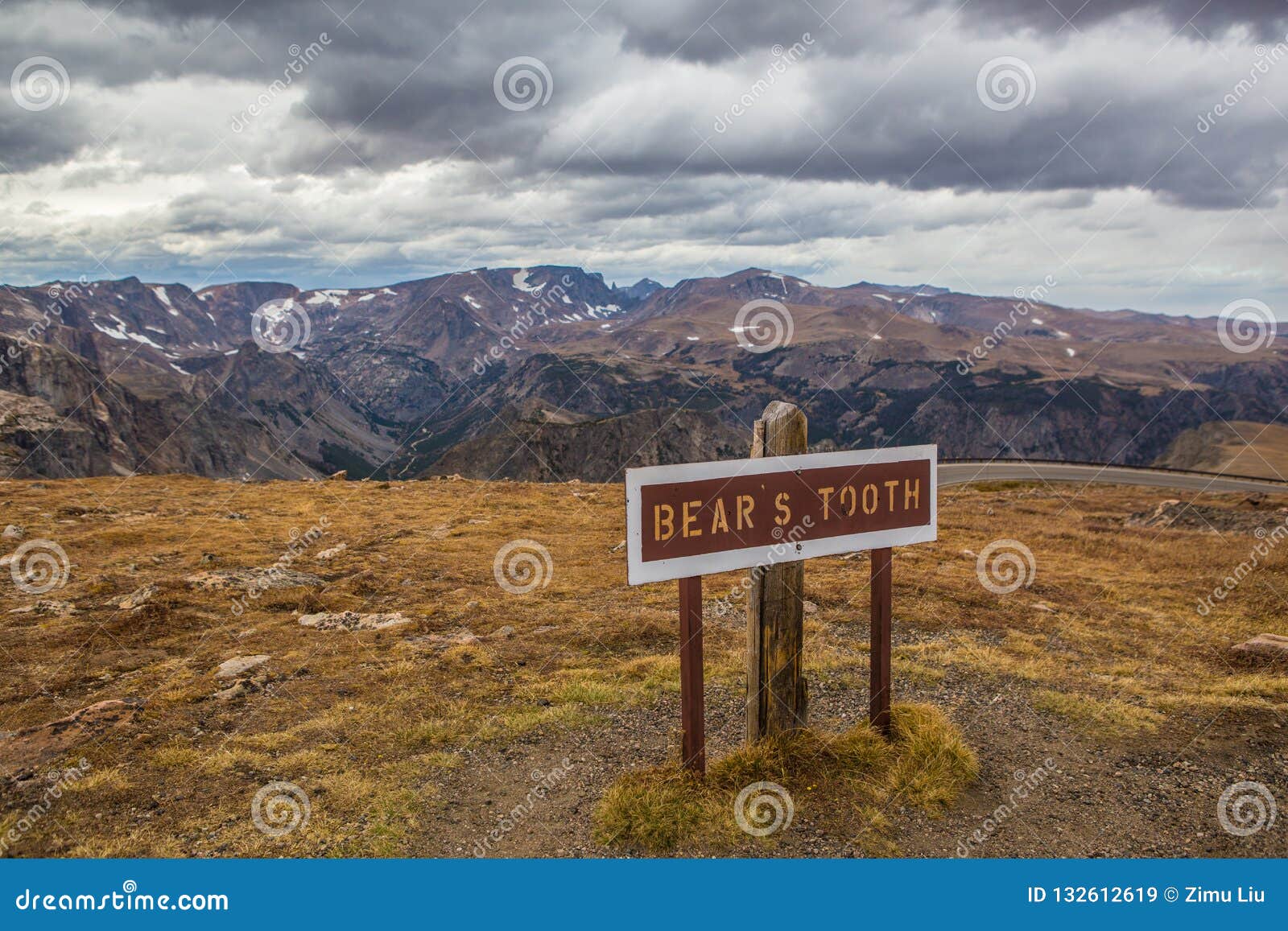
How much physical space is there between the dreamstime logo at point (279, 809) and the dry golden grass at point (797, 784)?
3.16 m

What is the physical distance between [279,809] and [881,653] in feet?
23.8

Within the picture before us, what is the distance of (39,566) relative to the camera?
55.2ft

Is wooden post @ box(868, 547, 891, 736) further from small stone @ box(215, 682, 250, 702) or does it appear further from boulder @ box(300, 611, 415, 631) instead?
boulder @ box(300, 611, 415, 631)

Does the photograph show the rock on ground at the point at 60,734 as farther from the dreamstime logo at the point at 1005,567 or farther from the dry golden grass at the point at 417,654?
the dreamstime logo at the point at 1005,567

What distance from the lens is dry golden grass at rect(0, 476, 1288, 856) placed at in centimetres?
796

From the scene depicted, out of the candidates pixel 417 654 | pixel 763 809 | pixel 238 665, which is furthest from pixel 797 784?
pixel 238 665

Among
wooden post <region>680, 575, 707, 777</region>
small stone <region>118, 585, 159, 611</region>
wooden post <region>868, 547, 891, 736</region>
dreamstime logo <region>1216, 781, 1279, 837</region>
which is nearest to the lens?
dreamstime logo <region>1216, 781, 1279, 837</region>

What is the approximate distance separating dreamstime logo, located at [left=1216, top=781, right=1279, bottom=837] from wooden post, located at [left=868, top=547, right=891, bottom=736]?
11.5ft

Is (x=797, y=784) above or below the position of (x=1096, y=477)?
below

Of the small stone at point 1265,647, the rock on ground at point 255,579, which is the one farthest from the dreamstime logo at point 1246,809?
the rock on ground at point 255,579

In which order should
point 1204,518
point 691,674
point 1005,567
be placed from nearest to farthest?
point 691,674
point 1005,567
point 1204,518

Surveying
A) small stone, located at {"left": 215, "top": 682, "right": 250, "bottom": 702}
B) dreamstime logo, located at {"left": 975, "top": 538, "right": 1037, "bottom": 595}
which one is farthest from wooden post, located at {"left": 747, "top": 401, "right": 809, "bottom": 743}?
dreamstime logo, located at {"left": 975, "top": 538, "right": 1037, "bottom": 595}

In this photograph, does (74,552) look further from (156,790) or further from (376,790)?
(376,790)

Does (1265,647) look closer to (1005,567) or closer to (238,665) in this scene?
(1005,567)
